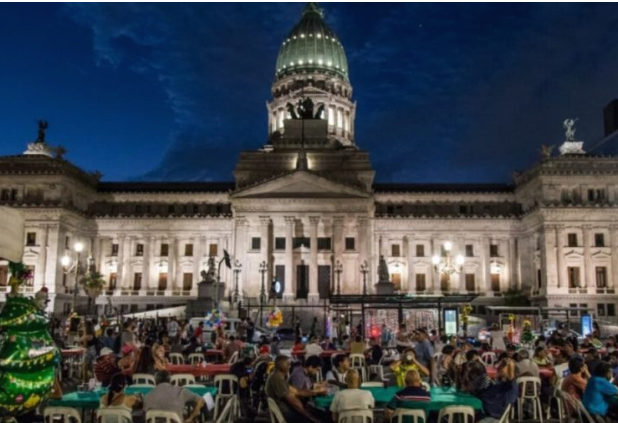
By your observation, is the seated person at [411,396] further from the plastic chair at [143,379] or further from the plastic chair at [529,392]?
the plastic chair at [143,379]

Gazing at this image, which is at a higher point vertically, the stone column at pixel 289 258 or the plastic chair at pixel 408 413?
the stone column at pixel 289 258

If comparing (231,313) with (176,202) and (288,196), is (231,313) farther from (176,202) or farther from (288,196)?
(176,202)

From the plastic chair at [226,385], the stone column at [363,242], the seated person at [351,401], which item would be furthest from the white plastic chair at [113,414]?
the stone column at [363,242]

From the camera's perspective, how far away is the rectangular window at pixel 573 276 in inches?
2803

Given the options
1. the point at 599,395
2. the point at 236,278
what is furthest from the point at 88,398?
the point at 236,278

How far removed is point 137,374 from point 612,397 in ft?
37.4

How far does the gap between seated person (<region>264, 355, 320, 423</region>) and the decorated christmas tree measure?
6065mm

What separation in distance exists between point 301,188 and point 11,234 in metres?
65.9

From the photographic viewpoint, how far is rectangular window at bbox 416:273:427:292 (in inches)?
3132

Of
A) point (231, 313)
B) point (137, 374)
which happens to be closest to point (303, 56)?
point (231, 313)

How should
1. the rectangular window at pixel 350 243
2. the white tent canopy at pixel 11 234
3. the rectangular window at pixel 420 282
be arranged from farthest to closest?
the rectangular window at pixel 420 282 < the rectangular window at pixel 350 243 < the white tent canopy at pixel 11 234

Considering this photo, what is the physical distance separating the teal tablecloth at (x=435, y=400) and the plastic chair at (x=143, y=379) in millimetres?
4907

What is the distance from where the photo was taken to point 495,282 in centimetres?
7962

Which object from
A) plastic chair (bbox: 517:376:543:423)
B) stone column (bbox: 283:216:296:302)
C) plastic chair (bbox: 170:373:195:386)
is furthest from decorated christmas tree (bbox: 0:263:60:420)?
stone column (bbox: 283:216:296:302)
